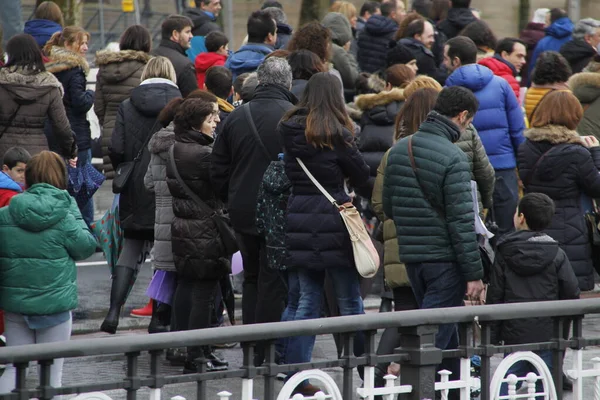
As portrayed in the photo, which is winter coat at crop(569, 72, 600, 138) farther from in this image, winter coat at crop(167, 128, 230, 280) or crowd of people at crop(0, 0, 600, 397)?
winter coat at crop(167, 128, 230, 280)

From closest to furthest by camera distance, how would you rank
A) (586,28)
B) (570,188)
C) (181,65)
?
(570,188) → (181,65) → (586,28)

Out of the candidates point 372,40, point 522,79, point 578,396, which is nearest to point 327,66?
point 578,396

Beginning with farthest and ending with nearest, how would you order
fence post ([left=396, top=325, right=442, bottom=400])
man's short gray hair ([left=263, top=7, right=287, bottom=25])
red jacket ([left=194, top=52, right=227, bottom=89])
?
man's short gray hair ([left=263, top=7, right=287, bottom=25]), red jacket ([left=194, top=52, right=227, bottom=89]), fence post ([left=396, top=325, right=442, bottom=400])

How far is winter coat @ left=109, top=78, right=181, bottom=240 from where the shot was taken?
356 inches

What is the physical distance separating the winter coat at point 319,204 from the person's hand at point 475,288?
677 mm

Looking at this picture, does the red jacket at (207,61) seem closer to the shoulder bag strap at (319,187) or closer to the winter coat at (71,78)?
the winter coat at (71,78)

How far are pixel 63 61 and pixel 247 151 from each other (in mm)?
3914

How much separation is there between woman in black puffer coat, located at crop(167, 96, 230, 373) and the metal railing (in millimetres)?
2473

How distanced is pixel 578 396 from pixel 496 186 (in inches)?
175

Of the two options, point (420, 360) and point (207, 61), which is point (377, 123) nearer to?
point (207, 61)

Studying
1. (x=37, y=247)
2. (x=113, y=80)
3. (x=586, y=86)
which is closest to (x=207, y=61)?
(x=113, y=80)

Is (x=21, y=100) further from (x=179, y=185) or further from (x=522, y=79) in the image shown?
(x=522, y=79)

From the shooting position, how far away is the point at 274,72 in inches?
303

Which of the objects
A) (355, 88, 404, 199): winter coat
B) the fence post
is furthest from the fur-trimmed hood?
the fence post
